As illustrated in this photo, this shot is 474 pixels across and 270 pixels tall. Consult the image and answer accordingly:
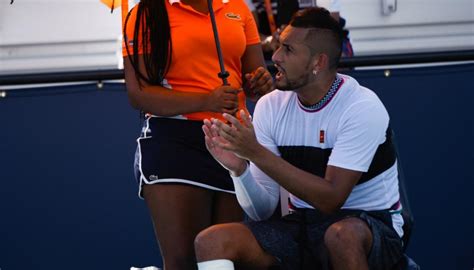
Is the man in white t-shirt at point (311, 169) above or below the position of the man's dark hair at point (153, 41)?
below

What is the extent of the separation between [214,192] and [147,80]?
0.50 metres

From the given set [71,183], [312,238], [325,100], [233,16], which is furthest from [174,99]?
[71,183]

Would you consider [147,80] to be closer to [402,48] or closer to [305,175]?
[305,175]

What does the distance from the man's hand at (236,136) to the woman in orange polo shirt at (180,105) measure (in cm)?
22

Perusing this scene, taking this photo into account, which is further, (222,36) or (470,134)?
(470,134)

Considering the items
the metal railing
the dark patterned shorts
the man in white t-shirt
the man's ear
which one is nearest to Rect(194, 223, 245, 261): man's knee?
the man in white t-shirt

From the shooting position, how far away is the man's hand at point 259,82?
4.41 meters

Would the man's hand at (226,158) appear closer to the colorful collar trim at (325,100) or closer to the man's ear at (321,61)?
the colorful collar trim at (325,100)

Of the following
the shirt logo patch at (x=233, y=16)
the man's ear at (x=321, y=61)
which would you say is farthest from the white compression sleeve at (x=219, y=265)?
the shirt logo patch at (x=233, y=16)

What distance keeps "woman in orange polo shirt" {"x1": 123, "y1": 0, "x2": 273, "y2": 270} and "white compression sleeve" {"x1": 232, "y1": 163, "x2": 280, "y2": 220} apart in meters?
0.11

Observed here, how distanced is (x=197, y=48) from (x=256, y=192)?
0.59m

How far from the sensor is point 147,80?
4309 mm

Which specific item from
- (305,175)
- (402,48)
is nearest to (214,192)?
(305,175)

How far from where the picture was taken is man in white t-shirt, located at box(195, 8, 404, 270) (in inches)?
158
